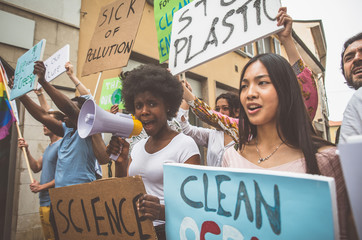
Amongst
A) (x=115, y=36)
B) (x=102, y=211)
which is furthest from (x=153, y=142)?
(x=115, y=36)

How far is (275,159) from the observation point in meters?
1.05

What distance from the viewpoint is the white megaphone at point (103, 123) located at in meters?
1.20

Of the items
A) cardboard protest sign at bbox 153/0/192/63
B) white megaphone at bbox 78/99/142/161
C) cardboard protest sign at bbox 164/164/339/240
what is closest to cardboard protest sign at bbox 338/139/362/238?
cardboard protest sign at bbox 164/164/339/240

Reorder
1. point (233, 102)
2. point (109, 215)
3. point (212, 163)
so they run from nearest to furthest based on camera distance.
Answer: point (109, 215) → point (212, 163) → point (233, 102)

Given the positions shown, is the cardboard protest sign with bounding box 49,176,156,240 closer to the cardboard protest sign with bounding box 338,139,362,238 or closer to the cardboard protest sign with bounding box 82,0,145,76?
the cardboard protest sign with bounding box 338,139,362,238

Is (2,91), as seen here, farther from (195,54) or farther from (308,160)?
(308,160)

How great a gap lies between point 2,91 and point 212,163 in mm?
2640

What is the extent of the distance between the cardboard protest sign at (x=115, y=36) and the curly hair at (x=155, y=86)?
40 cm

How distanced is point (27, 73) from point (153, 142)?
1704 mm

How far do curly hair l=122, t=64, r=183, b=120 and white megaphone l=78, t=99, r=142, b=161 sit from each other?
1.49ft

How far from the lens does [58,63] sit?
2.62 metres

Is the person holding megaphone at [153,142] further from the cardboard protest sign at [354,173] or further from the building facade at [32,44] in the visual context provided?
the building facade at [32,44]

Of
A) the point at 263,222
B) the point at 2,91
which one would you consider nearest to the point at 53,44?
the point at 2,91

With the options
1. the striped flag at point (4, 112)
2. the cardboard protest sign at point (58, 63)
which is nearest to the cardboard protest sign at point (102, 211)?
the cardboard protest sign at point (58, 63)
